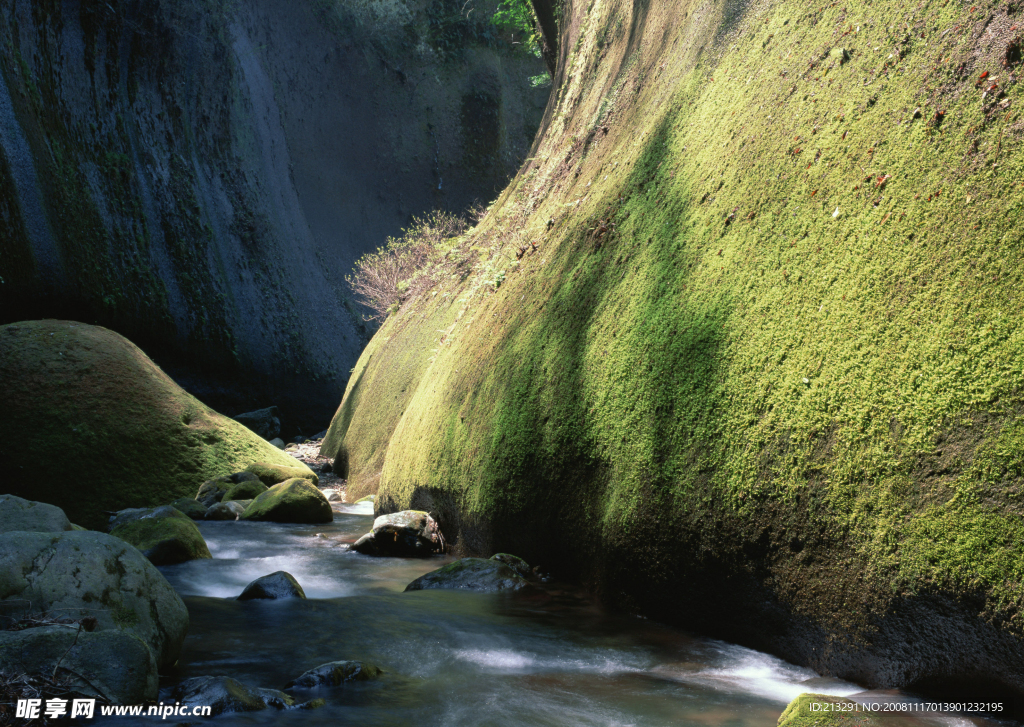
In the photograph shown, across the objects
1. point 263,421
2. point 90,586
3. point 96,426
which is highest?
point 263,421

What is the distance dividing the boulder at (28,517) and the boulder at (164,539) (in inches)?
52.9

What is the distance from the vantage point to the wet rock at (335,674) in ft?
12.1

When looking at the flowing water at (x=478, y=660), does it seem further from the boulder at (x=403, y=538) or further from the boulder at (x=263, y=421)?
the boulder at (x=263, y=421)

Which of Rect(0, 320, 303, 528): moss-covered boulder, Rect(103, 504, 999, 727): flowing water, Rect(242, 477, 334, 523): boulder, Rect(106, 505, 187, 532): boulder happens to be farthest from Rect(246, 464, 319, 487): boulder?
Rect(103, 504, 999, 727): flowing water

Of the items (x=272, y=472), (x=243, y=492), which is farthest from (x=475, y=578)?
(x=272, y=472)

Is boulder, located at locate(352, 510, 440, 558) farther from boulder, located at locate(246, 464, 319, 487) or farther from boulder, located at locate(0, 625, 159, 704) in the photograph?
boulder, located at locate(0, 625, 159, 704)

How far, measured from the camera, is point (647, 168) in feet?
21.2

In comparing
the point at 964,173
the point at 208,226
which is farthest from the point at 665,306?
the point at 208,226

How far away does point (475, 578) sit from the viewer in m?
5.70

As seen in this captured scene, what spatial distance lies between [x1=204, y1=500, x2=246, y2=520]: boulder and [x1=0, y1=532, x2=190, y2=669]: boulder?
536 cm

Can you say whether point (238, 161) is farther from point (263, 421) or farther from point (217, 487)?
point (217, 487)

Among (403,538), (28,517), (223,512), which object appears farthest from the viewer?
(223,512)

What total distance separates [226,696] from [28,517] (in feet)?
9.19

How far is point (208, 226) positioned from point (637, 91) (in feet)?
54.3
